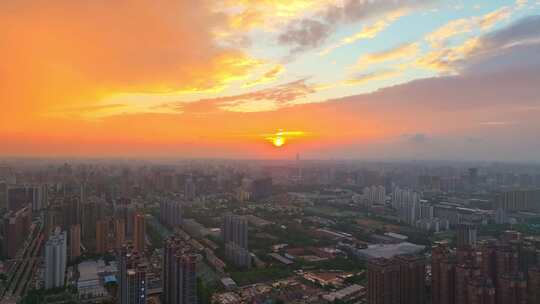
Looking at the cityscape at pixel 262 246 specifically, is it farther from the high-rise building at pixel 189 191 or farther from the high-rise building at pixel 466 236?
the high-rise building at pixel 189 191

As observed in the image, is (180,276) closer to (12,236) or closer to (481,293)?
(481,293)

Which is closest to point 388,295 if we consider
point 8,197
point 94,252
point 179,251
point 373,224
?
point 179,251

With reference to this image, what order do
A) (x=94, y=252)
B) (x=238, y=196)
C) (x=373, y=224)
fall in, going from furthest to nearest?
(x=238, y=196)
(x=373, y=224)
(x=94, y=252)

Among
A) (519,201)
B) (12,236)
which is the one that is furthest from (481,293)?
(519,201)

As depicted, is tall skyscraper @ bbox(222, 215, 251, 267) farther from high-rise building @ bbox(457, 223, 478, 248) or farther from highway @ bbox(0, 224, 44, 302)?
high-rise building @ bbox(457, 223, 478, 248)

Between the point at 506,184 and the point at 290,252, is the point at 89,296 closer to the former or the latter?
the point at 290,252

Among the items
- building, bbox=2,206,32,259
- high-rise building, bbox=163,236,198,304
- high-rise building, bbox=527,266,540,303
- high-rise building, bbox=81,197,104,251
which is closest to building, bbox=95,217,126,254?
high-rise building, bbox=81,197,104,251
